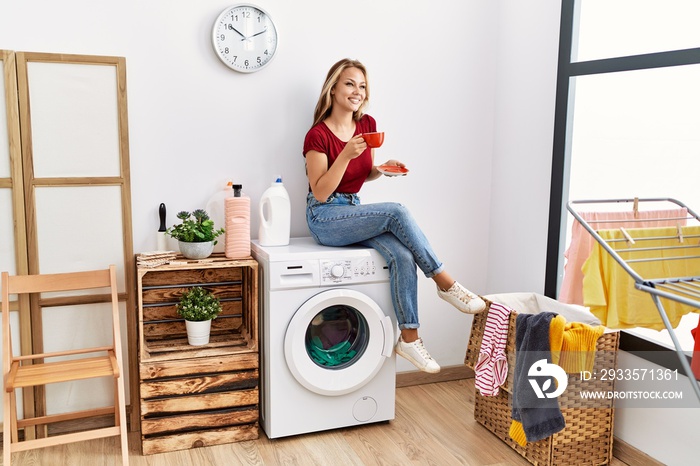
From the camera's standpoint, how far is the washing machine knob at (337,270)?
9.33ft

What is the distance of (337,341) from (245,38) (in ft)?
4.76

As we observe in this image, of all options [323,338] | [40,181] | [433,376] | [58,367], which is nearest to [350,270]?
[323,338]

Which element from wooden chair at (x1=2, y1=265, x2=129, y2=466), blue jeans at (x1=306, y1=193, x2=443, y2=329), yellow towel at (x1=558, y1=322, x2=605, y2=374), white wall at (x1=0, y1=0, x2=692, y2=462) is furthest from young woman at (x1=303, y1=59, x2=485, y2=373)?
wooden chair at (x1=2, y1=265, x2=129, y2=466)

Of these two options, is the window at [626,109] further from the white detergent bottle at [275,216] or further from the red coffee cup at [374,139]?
the white detergent bottle at [275,216]

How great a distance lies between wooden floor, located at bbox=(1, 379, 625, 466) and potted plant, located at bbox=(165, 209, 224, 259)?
843mm

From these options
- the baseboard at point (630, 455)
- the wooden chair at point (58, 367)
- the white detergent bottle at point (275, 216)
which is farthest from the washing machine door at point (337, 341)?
the baseboard at point (630, 455)

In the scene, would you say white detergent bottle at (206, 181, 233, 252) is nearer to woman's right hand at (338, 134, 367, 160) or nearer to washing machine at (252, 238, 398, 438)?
washing machine at (252, 238, 398, 438)

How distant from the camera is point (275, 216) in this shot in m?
3.00

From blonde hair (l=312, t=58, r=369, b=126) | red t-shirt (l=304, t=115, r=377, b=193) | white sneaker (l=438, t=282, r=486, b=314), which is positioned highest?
blonde hair (l=312, t=58, r=369, b=126)

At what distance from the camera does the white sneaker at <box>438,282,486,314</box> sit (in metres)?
2.91

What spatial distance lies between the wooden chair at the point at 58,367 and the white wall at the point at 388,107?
36cm

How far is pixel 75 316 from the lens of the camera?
9.47 ft

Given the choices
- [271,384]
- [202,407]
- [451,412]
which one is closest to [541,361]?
[451,412]

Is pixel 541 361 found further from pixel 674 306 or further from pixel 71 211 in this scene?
pixel 71 211
